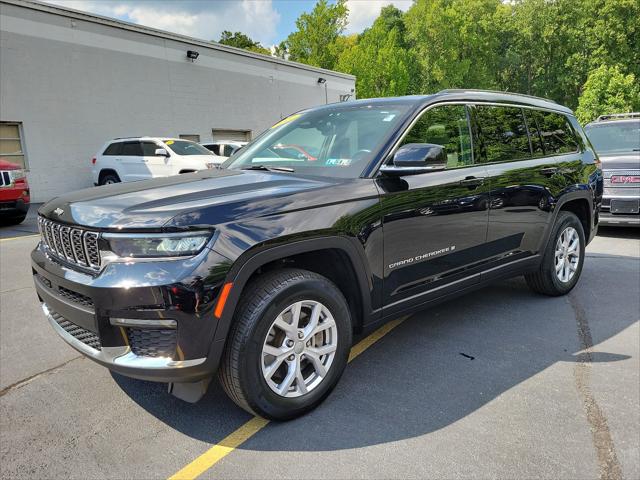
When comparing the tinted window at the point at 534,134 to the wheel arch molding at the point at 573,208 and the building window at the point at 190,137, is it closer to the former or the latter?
the wheel arch molding at the point at 573,208

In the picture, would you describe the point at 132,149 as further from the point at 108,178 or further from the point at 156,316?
the point at 156,316

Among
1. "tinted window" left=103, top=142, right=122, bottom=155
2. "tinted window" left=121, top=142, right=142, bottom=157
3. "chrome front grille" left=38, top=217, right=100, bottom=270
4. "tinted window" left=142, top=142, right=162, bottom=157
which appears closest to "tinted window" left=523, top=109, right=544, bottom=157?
"chrome front grille" left=38, top=217, right=100, bottom=270

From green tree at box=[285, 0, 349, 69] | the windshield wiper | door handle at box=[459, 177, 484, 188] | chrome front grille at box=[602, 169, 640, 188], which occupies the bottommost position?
chrome front grille at box=[602, 169, 640, 188]

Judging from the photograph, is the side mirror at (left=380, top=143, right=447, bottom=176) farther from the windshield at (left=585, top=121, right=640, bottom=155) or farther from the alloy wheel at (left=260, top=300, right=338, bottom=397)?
the windshield at (left=585, top=121, right=640, bottom=155)

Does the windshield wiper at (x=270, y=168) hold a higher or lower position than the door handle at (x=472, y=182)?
higher

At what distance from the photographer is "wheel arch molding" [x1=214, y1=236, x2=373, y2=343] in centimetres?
230

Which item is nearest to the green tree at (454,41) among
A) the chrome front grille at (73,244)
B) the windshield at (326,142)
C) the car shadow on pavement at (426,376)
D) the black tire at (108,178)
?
the black tire at (108,178)

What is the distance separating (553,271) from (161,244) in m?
3.74

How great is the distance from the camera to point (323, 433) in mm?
2547

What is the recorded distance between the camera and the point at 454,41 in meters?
43.7

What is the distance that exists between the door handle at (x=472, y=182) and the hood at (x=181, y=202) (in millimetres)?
1116

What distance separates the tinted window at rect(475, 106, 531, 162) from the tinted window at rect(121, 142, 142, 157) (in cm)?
1172

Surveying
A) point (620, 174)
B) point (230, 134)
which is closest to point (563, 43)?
point (230, 134)

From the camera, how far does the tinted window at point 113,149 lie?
46.6 ft
